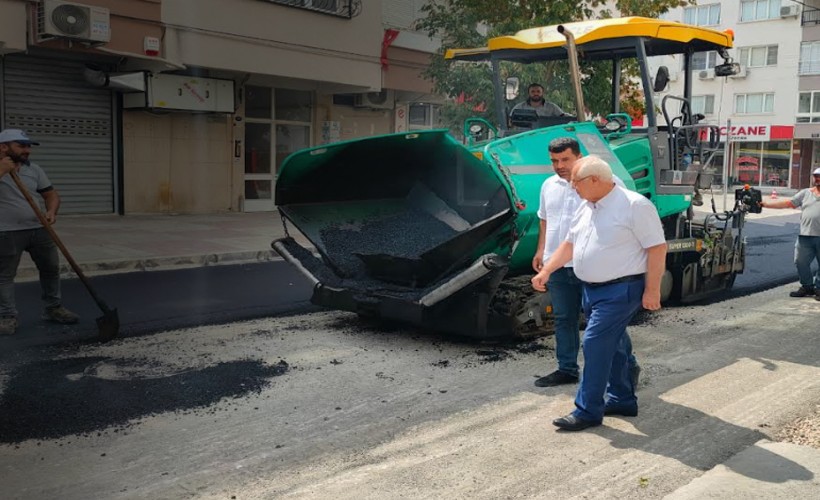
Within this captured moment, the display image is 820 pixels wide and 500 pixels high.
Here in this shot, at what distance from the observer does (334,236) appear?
7227mm

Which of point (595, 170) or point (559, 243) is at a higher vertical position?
point (595, 170)

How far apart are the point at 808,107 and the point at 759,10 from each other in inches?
253

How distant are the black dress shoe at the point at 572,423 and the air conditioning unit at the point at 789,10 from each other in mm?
45666

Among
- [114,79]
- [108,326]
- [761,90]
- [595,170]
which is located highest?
[761,90]

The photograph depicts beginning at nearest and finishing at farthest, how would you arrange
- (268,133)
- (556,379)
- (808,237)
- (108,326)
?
1. (556,379)
2. (108,326)
3. (808,237)
4. (268,133)

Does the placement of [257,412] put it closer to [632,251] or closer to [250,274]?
[632,251]

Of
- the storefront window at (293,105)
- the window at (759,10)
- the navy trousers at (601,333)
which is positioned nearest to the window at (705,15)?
the window at (759,10)

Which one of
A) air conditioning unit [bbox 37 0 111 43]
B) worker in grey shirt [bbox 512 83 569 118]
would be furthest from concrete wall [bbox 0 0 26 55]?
worker in grey shirt [bbox 512 83 569 118]

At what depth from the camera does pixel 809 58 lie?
143ft

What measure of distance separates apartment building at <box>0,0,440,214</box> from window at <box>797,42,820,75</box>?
30926mm

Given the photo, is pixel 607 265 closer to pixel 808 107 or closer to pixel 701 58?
pixel 701 58

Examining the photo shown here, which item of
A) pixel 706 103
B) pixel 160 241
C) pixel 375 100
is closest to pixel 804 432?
pixel 160 241

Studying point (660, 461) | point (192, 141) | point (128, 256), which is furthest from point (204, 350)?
point (192, 141)

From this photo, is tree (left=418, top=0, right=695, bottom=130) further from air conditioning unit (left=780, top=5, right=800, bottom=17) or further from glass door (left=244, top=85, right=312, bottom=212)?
air conditioning unit (left=780, top=5, right=800, bottom=17)
